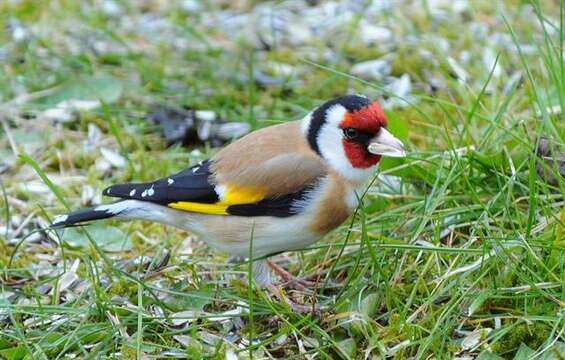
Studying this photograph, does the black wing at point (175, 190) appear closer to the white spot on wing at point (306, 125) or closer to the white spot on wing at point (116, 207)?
the white spot on wing at point (116, 207)

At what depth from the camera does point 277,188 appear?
3.34 metres

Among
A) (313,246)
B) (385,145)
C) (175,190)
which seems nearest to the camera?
(385,145)

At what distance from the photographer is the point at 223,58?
546 centimetres

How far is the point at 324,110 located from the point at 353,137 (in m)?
0.17

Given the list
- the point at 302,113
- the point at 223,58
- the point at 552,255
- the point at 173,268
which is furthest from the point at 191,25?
the point at 552,255

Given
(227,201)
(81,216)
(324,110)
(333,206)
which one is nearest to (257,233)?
(227,201)

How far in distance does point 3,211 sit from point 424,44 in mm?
2554

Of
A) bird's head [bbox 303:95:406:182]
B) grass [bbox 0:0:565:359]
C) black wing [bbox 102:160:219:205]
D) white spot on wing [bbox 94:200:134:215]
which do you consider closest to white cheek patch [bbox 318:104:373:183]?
bird's head [bbox 303:95:406:182]

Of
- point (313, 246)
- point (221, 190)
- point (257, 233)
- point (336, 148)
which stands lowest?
point (313, 246)

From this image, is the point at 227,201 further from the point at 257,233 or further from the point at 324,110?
the point at 324,110

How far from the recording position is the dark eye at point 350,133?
3.35 meters

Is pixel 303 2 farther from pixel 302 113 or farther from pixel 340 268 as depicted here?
pixel 340 268

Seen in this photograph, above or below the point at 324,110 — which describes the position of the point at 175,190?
below

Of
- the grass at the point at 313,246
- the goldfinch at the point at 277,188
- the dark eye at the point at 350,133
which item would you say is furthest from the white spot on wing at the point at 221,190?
the dark eye at the point at 350,133
